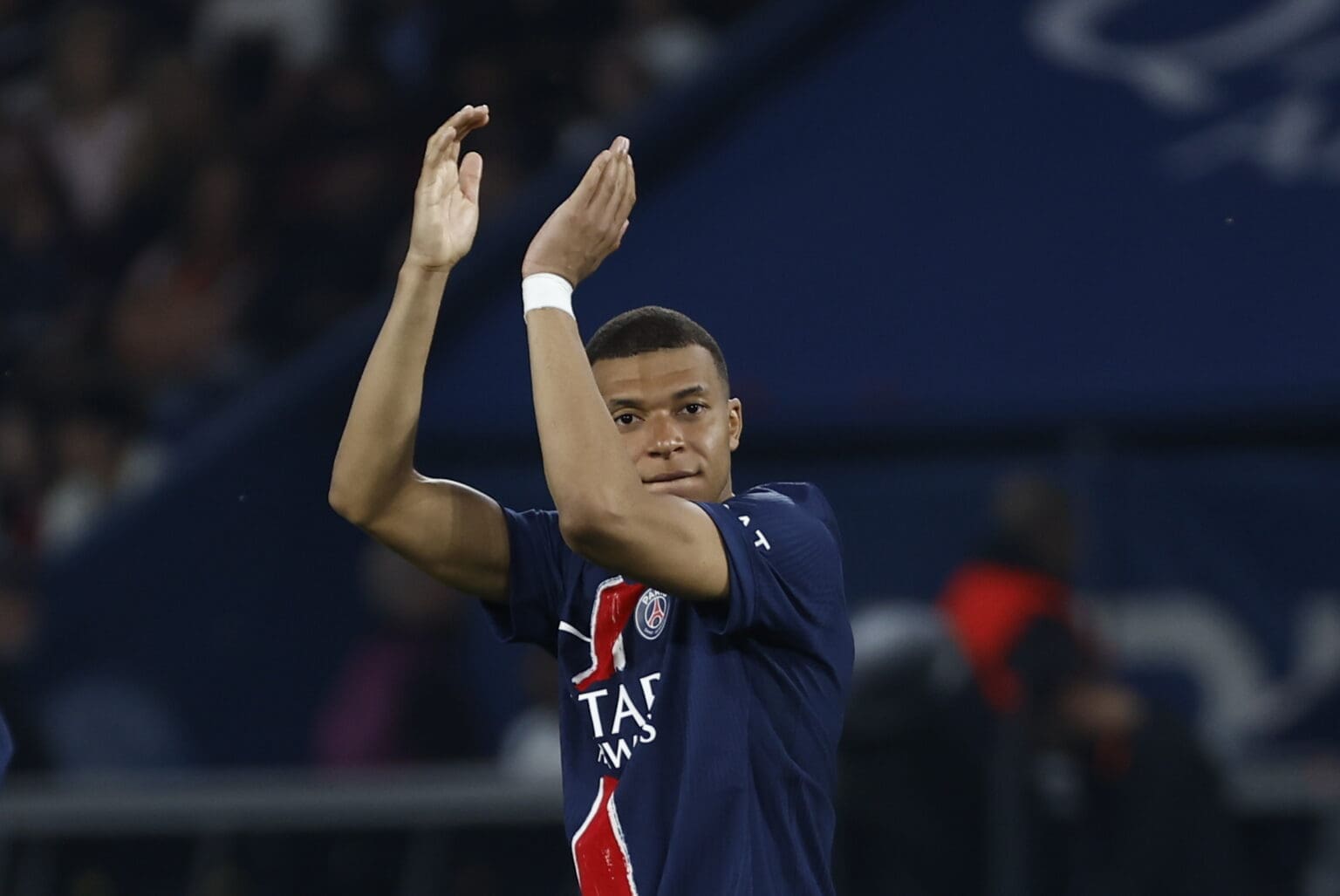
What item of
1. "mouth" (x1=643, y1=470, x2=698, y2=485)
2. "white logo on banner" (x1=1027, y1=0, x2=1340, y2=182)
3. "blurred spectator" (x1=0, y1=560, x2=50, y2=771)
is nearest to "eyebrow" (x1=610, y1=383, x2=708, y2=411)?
"mouth" (x1=643, y1=470, x2=698, y2=485)

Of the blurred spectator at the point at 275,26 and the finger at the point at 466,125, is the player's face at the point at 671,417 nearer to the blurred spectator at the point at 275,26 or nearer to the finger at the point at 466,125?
the finger at the point at 466,125

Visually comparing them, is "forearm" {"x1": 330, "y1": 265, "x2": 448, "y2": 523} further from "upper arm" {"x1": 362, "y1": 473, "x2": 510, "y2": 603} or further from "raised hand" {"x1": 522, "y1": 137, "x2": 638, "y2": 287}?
"raised hand" {"x1": 522, "y1": 137, "x2": 638, "y2": 287}

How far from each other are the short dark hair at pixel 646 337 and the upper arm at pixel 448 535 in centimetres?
36

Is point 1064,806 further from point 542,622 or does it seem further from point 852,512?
point 542,622

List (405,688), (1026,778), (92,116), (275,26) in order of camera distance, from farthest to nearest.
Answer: (275,26)
(92,116)
(405,688)
(1026,778)

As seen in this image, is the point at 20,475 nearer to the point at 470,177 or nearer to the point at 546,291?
the point at 470,177

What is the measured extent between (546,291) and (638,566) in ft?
1.49

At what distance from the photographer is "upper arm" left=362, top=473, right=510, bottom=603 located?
11.5 feet

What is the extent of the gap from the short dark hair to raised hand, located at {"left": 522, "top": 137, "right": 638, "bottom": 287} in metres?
0.15

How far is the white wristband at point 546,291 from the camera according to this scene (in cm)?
316

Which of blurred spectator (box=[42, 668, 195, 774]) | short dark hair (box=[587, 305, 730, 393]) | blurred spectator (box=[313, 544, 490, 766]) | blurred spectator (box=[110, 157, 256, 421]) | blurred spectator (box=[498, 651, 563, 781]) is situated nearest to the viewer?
short dark hair (box=[587, 305, 730, 393])

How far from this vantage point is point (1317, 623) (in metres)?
7.08

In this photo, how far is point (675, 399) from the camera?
3312mm

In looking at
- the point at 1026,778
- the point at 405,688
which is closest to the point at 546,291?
the point at 1026,778
